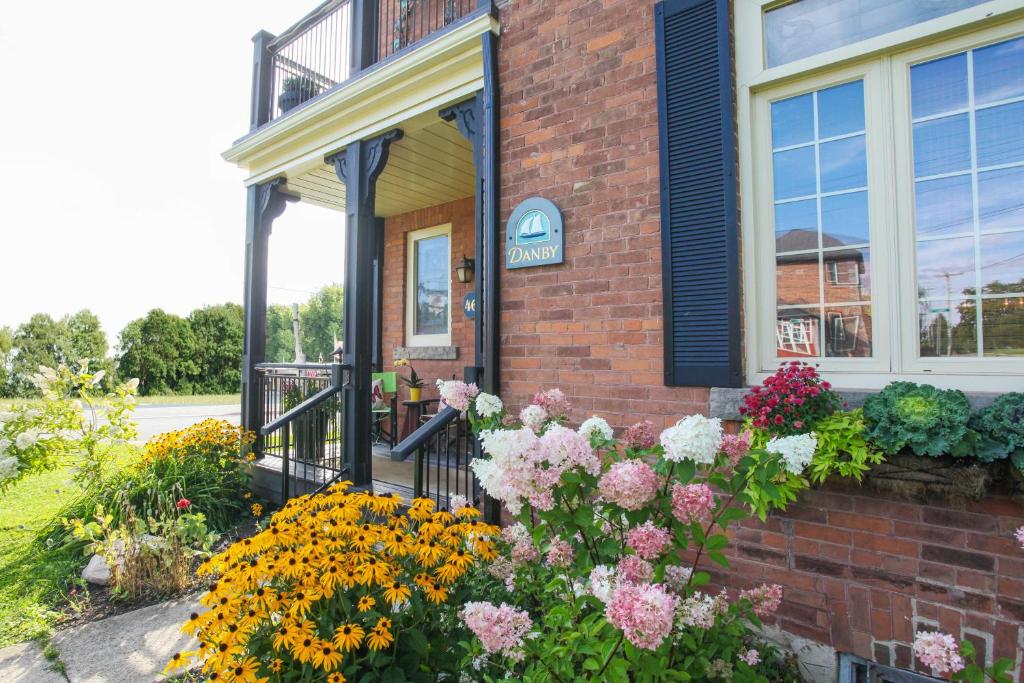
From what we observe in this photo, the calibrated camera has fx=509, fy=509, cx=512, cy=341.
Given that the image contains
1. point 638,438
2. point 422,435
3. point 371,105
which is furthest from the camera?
point 371,105

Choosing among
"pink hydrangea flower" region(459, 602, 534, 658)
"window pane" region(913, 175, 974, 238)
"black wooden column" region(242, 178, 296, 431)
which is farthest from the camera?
"black wooden column" region(242, 178, 296, 431)

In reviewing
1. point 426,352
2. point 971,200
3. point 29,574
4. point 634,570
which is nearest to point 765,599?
point 634,570

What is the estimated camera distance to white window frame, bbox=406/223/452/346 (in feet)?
21.8

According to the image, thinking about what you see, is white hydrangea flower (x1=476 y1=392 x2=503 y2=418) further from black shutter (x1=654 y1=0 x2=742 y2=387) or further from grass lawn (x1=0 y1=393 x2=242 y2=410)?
grass lawn (x1=0 y1=393 x2=242 y2=410)

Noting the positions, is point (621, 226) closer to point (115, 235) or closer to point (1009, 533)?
point (1009, 533)

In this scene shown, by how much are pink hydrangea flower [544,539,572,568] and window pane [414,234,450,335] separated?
16.9ft

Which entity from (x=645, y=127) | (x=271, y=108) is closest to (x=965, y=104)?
(x=645, y=127)

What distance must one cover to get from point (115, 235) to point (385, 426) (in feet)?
98.4

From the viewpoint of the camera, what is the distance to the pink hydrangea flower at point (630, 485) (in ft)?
4.41

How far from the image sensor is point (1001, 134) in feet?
6.81

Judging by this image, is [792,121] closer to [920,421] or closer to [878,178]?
[878,178]

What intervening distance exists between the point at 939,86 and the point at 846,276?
0.87m

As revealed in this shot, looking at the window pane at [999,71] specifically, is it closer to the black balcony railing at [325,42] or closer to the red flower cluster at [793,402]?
the red flower cluster at [793,402]

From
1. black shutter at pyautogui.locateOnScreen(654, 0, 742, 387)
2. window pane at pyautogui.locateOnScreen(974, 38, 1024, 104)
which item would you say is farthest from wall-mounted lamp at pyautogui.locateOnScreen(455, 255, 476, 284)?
window pane at pyautogui.locateOnScreen(974, 38, 1024, 104)
